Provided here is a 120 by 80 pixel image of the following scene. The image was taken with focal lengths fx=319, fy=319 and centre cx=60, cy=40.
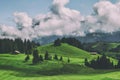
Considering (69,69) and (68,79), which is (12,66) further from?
(68,79)

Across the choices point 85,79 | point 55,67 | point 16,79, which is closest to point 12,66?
point 55,67

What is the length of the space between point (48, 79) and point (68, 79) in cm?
777

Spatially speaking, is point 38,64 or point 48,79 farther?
point 38,64

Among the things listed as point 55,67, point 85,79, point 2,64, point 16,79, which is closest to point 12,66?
point 2,64

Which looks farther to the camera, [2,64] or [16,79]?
[2,64]

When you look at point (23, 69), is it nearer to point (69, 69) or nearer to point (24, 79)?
point (69, 69)

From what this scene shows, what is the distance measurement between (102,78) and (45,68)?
2301 inches

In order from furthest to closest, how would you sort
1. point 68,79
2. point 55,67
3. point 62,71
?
1. point 55,67
2. point 62,71
3. point 68,79

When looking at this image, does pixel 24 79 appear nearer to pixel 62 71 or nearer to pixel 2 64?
pixel 62 71

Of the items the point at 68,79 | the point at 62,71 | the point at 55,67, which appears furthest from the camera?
the point at 55,67

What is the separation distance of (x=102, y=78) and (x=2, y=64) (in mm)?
82419

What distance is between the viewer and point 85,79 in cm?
12144

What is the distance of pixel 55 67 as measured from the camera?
18138cm

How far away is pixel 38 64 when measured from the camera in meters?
192
